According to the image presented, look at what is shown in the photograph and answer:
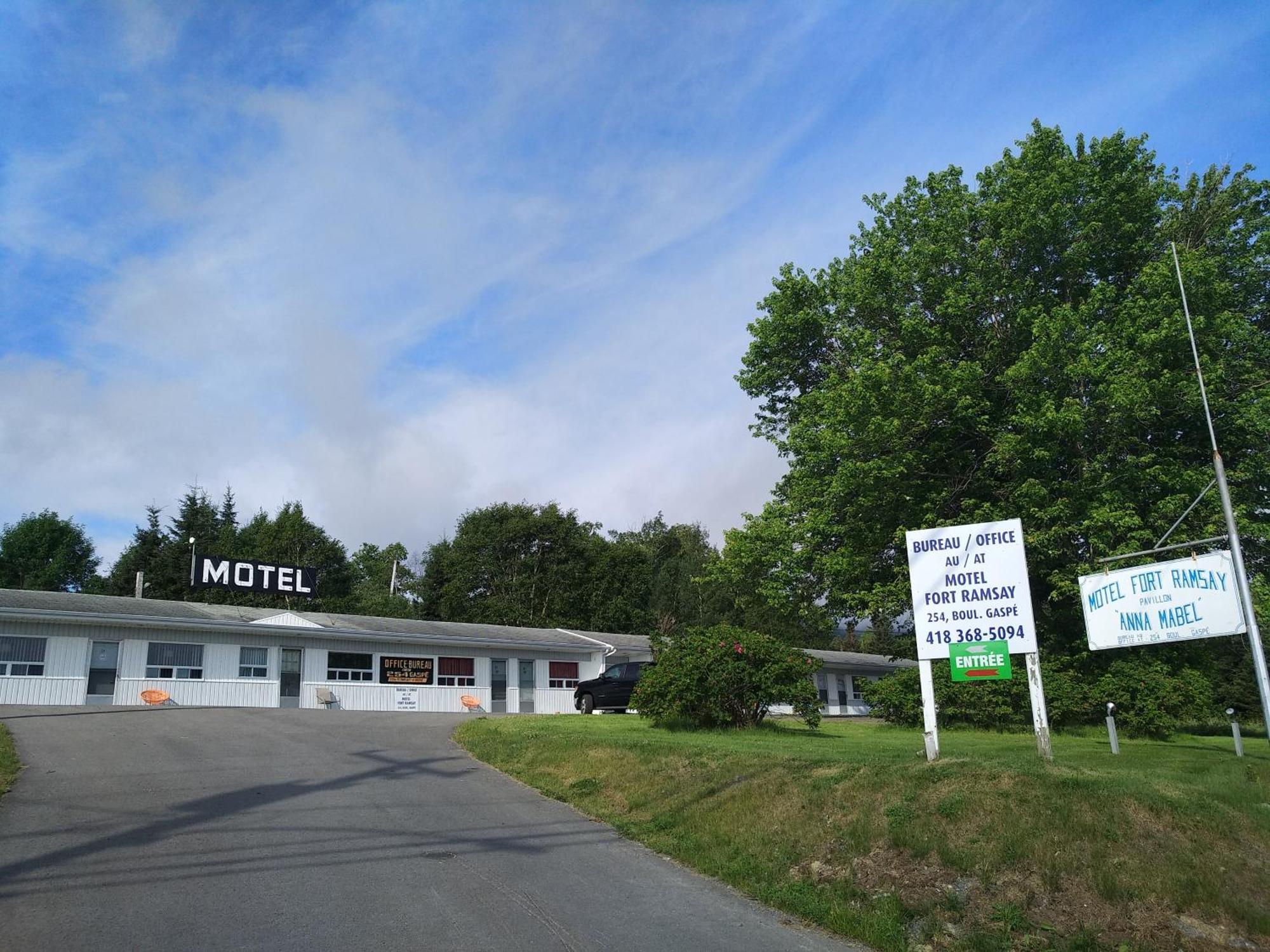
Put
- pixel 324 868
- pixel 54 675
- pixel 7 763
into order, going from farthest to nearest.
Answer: pixel 54 675 → pixel 7 763 → pixel 324 868

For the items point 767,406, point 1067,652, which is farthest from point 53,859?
point 767,406

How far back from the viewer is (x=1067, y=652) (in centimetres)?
2405

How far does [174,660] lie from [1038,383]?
84.7 ft

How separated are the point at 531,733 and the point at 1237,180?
24.4 m

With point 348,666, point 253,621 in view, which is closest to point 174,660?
point 253,621

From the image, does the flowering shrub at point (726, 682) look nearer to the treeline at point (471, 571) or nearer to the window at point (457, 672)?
the window at point (457, 672)

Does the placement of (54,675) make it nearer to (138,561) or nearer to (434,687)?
(434,687)

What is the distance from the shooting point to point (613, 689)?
27812 millimetres

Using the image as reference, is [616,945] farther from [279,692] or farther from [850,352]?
[279,692]

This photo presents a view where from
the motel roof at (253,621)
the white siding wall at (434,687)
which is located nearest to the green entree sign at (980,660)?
the motel roof at (253,621)

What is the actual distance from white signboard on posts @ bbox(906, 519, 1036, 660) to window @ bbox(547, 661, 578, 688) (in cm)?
2686

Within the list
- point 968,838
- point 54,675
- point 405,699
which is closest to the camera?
point 968,838

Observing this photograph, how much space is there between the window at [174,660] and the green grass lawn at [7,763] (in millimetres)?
12427

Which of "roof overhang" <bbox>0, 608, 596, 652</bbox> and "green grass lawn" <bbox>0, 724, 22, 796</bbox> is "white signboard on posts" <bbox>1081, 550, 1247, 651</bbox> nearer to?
"green grass lawn" <bbox>0, 724, 22, 796</bbox>
